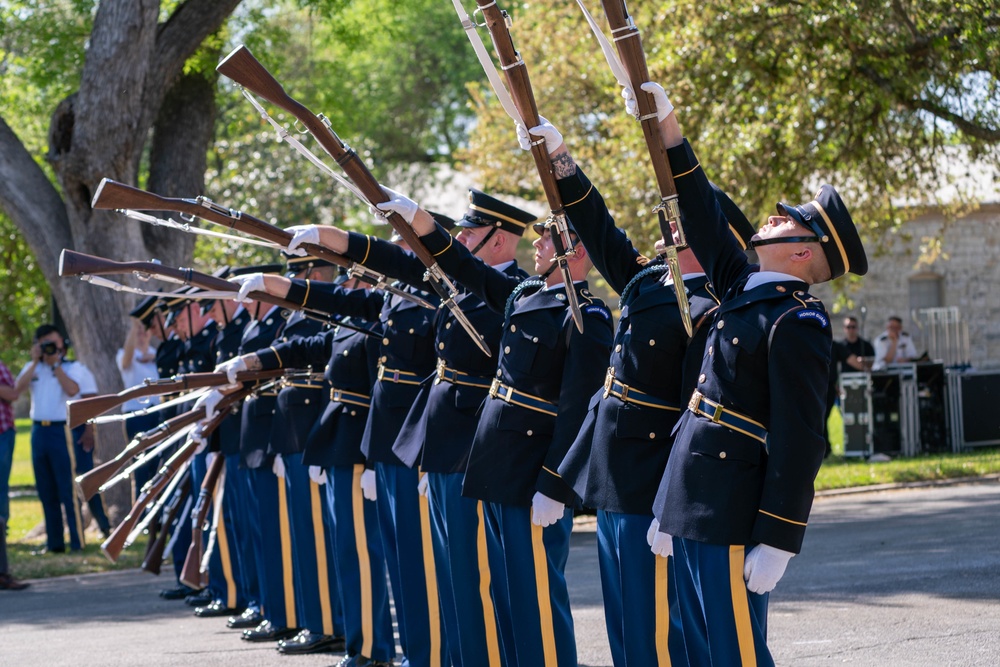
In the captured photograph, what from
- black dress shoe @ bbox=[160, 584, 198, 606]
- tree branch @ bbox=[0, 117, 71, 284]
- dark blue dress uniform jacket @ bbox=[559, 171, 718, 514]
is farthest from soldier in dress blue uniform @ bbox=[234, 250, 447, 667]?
tree branch @ bbox=[0, 117, 71, 284]

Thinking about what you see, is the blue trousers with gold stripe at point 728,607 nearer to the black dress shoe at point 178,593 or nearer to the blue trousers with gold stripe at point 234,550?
the blue trousers with gold stripe at point 234,550

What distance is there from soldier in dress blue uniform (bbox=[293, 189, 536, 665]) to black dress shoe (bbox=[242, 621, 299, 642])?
204 centimetres

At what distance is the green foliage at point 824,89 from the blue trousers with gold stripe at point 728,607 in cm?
884

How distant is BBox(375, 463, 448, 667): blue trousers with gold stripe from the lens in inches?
227

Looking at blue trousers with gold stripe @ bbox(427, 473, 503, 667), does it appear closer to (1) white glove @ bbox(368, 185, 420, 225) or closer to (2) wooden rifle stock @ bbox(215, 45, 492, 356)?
(2) wooden rifle stock @ bbox(215, 45, 492, 356)

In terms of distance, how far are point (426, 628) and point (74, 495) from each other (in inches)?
295

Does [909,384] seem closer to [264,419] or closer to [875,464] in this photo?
[875,464]

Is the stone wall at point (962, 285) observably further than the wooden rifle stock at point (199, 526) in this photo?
Yes

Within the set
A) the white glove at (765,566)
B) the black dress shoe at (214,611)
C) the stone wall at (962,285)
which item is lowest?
the black dress shoe at (214,611)

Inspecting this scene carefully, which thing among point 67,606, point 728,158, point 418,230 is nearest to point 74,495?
point 67,606

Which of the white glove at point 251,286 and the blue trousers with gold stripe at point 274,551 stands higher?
the white glove at point 251,286

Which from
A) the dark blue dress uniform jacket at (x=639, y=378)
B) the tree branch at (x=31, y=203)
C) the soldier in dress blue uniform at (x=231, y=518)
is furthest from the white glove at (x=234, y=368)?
the tree branch at (x=31, y=203)

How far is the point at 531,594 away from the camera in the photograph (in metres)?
4.85

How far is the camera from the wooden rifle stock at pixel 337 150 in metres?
4.21
